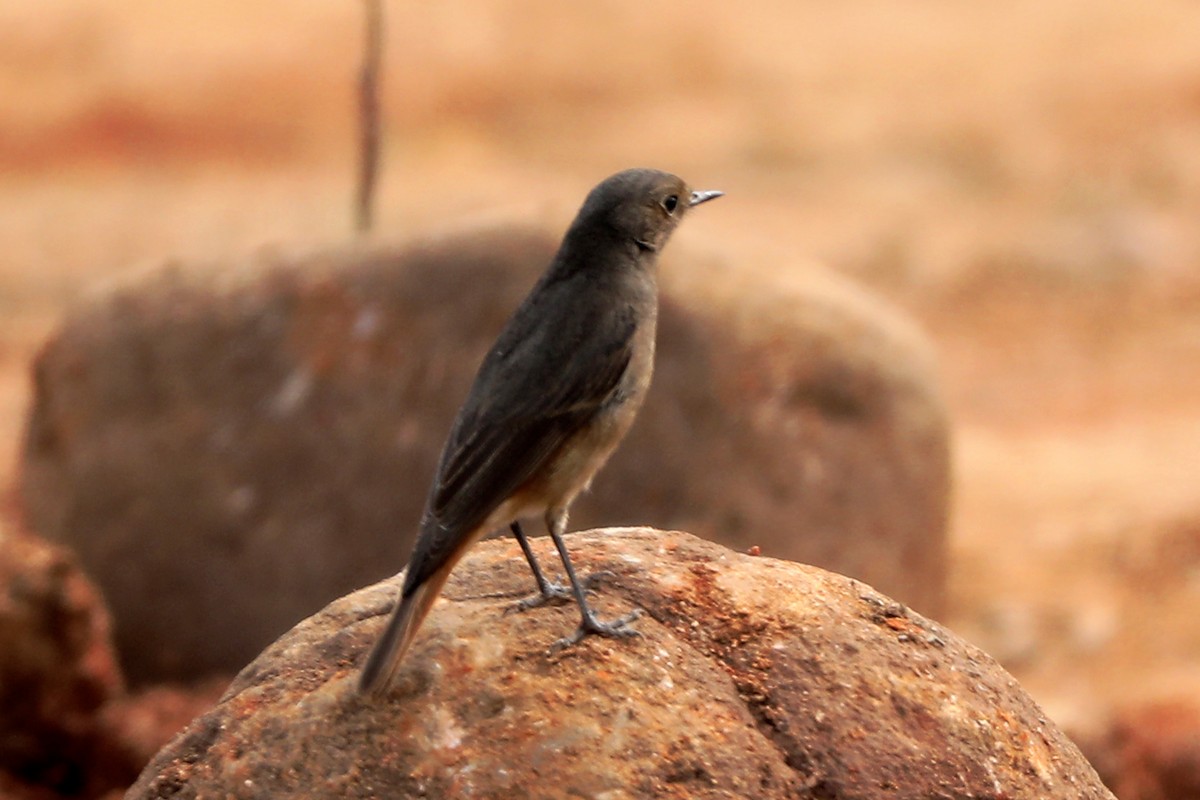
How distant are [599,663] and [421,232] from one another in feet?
19.6

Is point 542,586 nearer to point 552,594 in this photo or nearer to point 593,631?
point 552,594

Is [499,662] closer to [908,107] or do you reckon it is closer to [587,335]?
[587,335]

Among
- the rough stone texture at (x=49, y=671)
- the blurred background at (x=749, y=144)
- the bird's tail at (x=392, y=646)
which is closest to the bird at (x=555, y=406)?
the bird's tail at (x=392, y=646)

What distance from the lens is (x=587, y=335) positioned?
15.5ft

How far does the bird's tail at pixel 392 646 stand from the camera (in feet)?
13.3

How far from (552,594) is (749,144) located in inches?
722

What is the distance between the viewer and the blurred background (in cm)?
1870

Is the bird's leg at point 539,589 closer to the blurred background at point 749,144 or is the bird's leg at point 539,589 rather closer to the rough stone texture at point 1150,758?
the rough stone texture at point 1150,758

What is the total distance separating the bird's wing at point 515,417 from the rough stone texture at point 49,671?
3.97 m

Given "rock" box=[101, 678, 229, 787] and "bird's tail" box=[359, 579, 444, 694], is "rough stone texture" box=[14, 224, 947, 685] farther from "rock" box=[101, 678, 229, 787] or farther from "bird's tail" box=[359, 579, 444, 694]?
"bird's tail" box=[359, 579, 444, 694]

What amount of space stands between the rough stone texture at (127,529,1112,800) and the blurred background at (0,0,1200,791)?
1143 cm

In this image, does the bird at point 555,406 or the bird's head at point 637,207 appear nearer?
the bird at point 555,406

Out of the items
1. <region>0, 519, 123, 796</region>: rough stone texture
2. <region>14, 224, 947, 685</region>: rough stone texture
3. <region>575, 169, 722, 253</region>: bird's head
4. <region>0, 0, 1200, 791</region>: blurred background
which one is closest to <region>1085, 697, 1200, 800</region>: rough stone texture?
<region>14, 224, 947, 685</region>: rough stone texture

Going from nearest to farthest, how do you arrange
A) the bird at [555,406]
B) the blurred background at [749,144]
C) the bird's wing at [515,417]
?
the bird at [555,406], the bird's wing at [515,417], the blurred background at [749,144]
